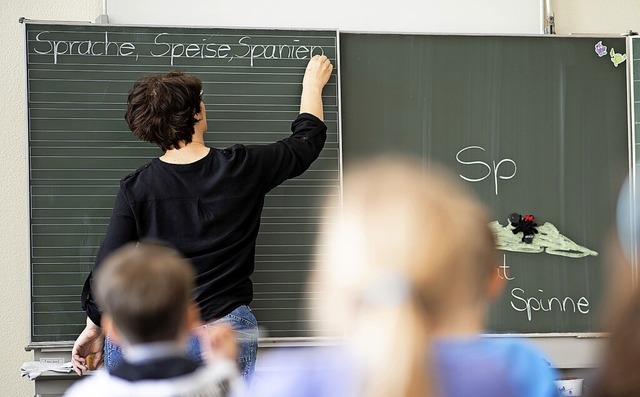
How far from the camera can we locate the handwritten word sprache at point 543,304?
358cm

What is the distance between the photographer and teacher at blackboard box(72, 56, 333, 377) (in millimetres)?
2744

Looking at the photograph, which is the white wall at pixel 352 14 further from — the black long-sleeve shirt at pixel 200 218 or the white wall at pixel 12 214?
the black long-sleeve shirt at pixel 200 218

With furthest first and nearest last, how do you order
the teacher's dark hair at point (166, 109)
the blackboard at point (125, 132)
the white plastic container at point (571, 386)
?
1. the white plastic container at point (571, 386)
2. the blackboard at point (125, 132)
3. the teacher's dark hair at point (166, 109)

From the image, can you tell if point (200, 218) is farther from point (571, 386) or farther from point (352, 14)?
point (571, 386)

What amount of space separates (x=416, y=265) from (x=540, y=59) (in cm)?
274

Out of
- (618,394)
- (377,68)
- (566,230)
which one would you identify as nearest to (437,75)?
(377,68)

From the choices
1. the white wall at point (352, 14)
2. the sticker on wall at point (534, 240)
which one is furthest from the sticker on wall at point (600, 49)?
the sticker on wall at point (534, 240)

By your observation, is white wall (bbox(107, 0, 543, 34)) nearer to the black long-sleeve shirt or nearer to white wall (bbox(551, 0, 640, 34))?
white wall (bbox(551, 0, 640, 34))

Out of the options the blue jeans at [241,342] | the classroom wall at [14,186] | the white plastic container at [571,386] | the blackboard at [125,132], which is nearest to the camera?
the blue jeans at [241,342]

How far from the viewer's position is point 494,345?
1196mm

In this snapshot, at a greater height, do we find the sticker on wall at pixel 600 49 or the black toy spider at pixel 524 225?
the sticker on wall at pixel 600 49

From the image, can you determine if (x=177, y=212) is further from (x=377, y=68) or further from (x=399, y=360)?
(x=399, y=360)

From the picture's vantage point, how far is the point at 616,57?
3.68m

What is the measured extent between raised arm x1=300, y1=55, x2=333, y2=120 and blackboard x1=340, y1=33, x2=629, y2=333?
3.8 inches
